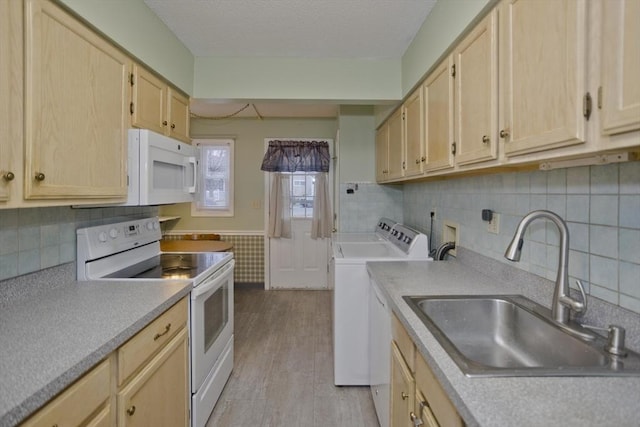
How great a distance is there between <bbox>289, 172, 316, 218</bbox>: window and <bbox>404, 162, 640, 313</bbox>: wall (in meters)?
2.81

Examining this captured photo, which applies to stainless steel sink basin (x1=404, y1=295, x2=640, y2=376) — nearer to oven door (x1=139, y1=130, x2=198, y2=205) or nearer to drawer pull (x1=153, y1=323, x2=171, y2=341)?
drawer pull (x1=153, y1=323, x2=171, y2=341)

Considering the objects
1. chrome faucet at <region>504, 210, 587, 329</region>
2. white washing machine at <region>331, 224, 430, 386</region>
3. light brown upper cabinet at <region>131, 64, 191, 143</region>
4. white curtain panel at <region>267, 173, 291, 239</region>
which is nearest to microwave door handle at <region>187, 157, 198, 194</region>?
light brown upper cabinet at <region>131, 64, 191, 143</region>

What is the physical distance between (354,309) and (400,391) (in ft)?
2.97

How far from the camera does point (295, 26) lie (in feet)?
6.57

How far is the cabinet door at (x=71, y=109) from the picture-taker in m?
1.13

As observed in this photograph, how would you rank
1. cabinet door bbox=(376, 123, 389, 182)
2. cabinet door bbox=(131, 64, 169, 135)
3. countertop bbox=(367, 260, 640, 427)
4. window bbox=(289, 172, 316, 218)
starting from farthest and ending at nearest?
window bbox=(289, 172, 316, 218)
cabinet door bbox=(376, 123, 389, 182)
cabinet door bbox=(131, 64, 169, 135)
countertop bbox=(367, 260, 640, 427)

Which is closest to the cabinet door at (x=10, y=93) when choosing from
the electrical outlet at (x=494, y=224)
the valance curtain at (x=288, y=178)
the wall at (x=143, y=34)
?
the wall at (x=143, y=34)

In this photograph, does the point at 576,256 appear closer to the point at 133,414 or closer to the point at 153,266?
the point at 133,414

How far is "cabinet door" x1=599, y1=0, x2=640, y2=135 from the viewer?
2.23 feet

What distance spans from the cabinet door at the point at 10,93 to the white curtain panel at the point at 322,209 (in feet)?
11.4

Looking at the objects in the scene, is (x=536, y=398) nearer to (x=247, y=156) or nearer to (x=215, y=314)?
(x=215, y=314)

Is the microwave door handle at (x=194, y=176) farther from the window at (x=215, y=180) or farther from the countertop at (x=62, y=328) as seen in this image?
the window at (x=215, y=180)


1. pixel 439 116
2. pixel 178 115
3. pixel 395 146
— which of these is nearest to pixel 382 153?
pixel 395 146

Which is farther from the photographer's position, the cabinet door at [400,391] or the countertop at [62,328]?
the cabinet door at [400,391]
